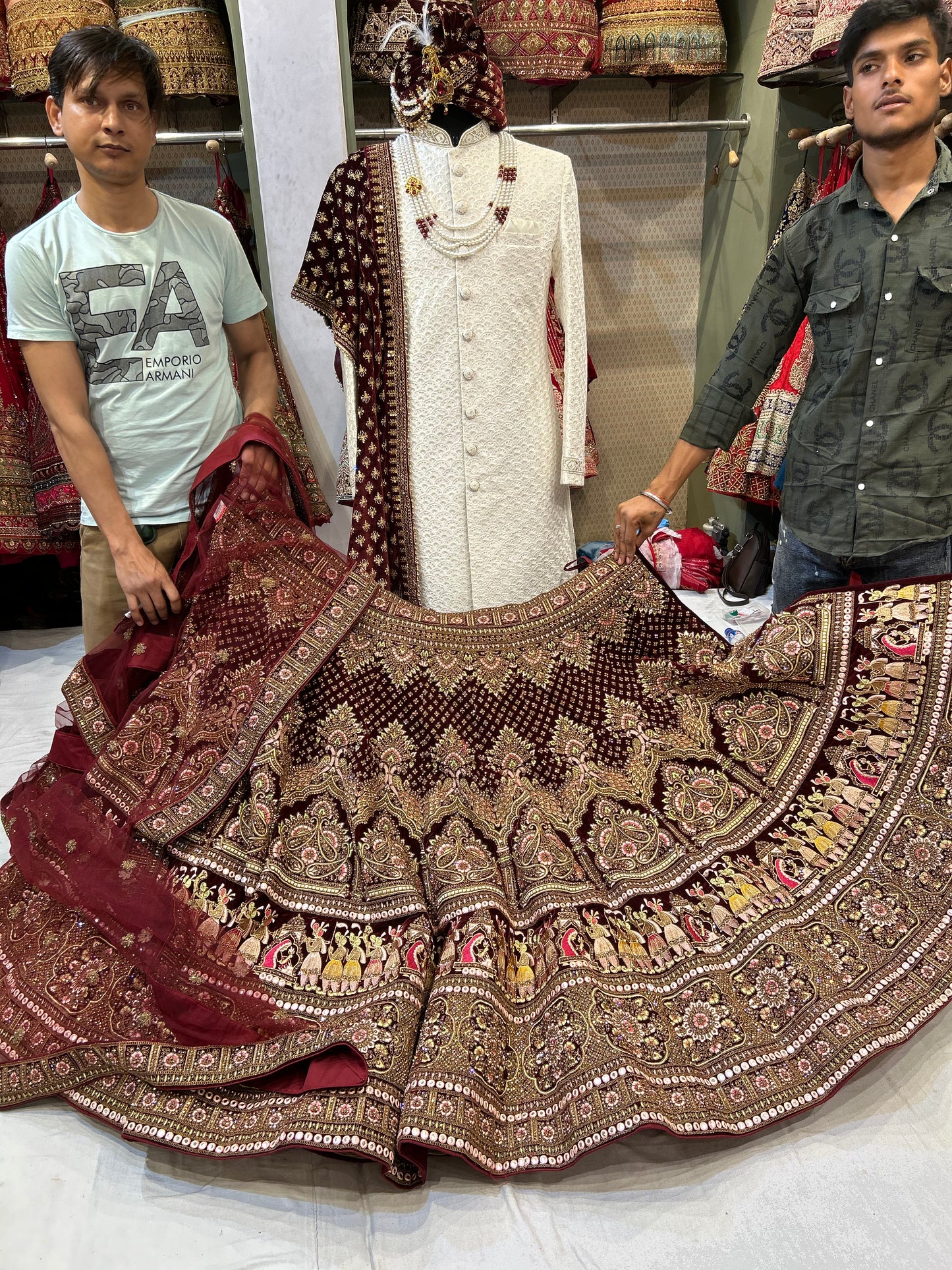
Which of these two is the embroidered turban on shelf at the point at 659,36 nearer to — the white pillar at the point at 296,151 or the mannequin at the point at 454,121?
the white pillar at the point at 296,151

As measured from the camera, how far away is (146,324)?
2.18 meters

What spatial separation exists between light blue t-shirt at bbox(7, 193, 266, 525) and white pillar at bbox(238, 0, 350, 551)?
0.80 metres

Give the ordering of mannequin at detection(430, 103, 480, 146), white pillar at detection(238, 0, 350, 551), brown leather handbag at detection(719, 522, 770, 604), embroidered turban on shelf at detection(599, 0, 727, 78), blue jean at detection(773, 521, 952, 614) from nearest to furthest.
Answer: blue jean at detection(773, 521, 952, 614)
mannequin at detection(430, 103, 480, 146)
white pillar at detection(238, 0, 350, 551)
embroidered turban on shelf at detection(599, 0, 727, 78)
brown leather handbag at detection(719, 522, 770, 604)

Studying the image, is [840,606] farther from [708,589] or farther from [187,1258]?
[708,589]

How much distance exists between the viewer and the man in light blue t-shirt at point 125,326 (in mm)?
2078

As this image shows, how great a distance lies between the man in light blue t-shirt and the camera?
208cm

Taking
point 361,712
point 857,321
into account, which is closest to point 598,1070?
point 361,712

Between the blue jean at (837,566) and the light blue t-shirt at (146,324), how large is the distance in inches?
52.6

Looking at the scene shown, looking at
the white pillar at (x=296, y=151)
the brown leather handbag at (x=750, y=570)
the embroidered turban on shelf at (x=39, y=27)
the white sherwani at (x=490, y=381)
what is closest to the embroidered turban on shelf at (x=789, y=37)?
the white sherwani at (x=490, y=381)

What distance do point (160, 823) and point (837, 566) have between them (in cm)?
150

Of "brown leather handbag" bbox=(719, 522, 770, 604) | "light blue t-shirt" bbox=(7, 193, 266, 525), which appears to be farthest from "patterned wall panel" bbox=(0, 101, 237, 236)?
"brown leather handbag" bbox=(719, 522, 770, 604)

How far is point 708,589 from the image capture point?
402 centimetres

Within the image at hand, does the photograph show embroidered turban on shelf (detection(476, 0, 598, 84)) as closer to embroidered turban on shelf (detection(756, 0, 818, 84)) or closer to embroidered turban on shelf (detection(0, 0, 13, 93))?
embroidered turban on shelf (detection(756, 0, 818, 84))

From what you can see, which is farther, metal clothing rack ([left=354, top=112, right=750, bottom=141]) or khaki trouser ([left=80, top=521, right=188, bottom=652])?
metal clothing rack ([left=354, top=112, right=750, bottom=141])
